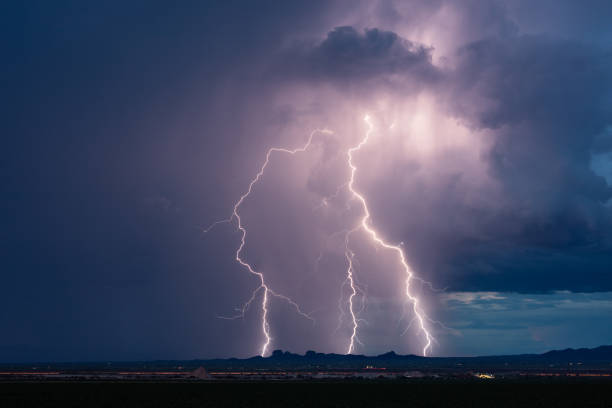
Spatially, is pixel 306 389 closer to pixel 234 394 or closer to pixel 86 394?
pixel 234 394

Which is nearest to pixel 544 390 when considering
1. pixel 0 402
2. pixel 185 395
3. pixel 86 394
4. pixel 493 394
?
pixel 493 394

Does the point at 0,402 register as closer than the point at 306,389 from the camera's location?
Yes

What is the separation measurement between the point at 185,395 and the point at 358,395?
45.4ft

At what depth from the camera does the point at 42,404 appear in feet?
151

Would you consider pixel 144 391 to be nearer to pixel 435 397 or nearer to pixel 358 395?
pixel 358 395

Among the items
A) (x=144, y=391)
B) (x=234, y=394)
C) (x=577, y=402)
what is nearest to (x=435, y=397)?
(x=577, y=402)

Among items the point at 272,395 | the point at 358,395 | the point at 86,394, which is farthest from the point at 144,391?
the point at 358,395

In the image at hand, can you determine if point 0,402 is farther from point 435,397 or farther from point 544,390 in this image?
point 544,390

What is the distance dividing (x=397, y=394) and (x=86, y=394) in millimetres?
25463

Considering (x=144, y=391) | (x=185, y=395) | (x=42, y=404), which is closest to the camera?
(x=42, y=404)

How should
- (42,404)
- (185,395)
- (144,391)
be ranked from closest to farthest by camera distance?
(42,404) → (185,395) → (144,391)

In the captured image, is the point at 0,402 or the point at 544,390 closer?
the point at 0,402

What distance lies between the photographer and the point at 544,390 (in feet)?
203

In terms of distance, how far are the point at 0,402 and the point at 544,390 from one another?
4506cm
